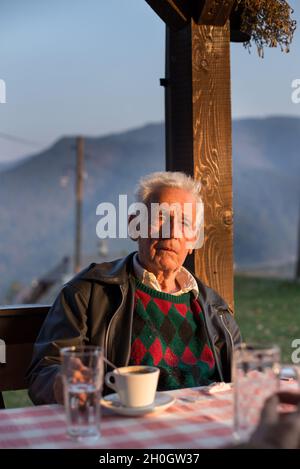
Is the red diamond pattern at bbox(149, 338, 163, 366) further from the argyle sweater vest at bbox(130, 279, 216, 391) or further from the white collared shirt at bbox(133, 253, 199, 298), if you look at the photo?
the white collared shirt at bbox(133, 253, 199, 298)

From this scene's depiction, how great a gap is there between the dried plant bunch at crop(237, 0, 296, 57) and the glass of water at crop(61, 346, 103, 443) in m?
1.54

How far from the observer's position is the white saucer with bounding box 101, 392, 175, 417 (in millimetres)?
1300

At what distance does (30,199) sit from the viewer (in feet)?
48.2

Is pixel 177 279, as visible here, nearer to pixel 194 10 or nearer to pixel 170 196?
pixel 170 196

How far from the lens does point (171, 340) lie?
193 cm

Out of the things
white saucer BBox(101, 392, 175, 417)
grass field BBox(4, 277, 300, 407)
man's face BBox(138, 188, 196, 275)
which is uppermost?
man's face BBox(138, 188, 196, 275)

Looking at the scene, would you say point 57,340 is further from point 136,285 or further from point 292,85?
point 292,85

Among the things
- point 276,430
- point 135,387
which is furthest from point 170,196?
point 276,430

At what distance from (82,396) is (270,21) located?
163cm

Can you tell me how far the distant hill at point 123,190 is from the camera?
13625mm

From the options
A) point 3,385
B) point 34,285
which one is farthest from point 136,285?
point 34,285

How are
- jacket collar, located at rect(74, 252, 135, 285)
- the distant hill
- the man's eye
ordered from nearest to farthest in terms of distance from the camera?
jacket collar, located at rect(74, 252, 135, 285) < the man's eye < the distant hill

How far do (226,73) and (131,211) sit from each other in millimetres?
642

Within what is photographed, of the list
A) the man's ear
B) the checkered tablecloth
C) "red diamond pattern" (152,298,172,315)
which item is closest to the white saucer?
the checkered tablecloth
